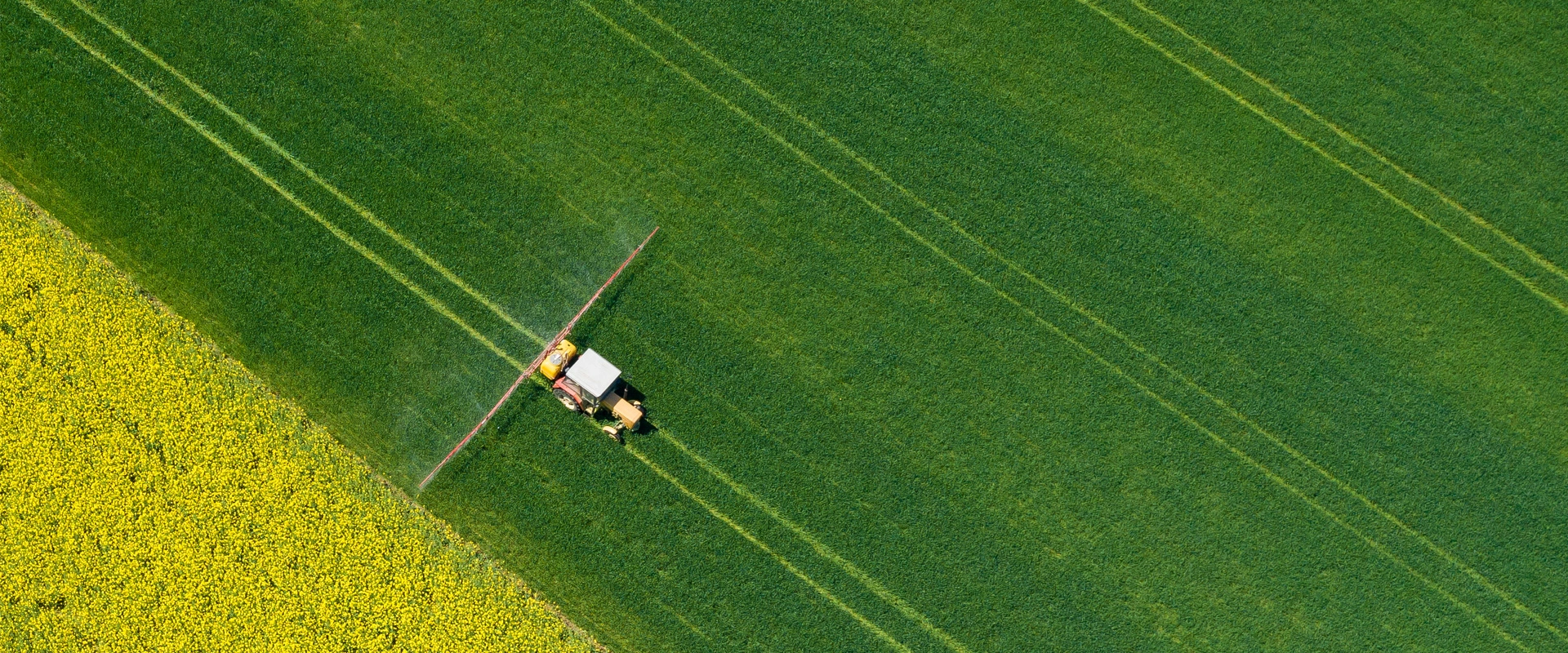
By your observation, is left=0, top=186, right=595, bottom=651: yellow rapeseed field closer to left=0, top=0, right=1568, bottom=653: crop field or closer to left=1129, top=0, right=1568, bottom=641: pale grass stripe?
left=0, top=0, right=1568, bottom=653: crop field

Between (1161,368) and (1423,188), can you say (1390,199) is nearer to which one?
(1423,188)

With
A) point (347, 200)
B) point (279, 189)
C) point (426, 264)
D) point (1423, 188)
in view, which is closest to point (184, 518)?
point (279, 189)

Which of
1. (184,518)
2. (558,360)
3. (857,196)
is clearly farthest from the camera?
(857,196)

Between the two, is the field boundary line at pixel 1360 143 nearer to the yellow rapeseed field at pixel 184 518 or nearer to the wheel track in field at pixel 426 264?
the wheel track in field at pixel 426 264

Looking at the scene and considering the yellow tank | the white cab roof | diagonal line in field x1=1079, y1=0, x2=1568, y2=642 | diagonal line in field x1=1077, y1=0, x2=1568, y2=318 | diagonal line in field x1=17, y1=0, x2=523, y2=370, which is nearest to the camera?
the white cab roof

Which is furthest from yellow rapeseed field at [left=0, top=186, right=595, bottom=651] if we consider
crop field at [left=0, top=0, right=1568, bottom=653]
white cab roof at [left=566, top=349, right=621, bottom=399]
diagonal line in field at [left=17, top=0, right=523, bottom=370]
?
white cab roof at [left=566, top=349, right=621, bottom=399]
